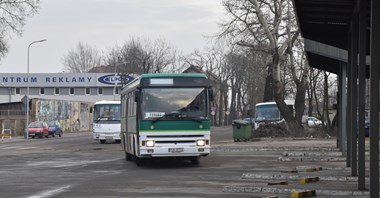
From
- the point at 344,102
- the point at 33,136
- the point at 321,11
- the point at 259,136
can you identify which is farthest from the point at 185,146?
the point at 33,136

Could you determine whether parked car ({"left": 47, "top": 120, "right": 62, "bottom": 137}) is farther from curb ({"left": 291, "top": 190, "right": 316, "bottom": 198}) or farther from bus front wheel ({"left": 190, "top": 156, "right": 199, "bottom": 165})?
curb ({"left": 291, "top": 190, "right": 316, "bottom": 198})

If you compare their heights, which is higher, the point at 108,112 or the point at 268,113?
the point at 108,112

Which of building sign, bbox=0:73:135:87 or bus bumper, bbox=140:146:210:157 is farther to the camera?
building sign, bbox=0:73:135:87

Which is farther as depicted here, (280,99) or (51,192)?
(280,99)

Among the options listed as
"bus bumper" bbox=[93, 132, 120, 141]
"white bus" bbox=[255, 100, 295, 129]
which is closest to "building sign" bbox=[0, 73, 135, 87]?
"white bus" bbox=[255, 100, 295, 129]

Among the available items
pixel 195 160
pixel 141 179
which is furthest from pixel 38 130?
pixel 141 179

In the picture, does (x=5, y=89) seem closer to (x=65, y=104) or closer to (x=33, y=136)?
(x=65, y=104)

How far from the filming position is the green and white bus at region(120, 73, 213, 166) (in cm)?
1886

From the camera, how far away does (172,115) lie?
19.0 metres

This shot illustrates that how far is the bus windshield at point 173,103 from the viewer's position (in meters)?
19.0

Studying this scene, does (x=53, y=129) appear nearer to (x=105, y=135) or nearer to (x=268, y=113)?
(x=105, y=135)

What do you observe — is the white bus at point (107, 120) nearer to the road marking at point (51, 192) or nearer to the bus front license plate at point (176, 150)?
the bus front license plate at point (176, 150)

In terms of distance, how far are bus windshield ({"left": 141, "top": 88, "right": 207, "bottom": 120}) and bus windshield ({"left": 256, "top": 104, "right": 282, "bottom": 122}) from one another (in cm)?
2828

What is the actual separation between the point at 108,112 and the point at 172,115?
21.9 metres
